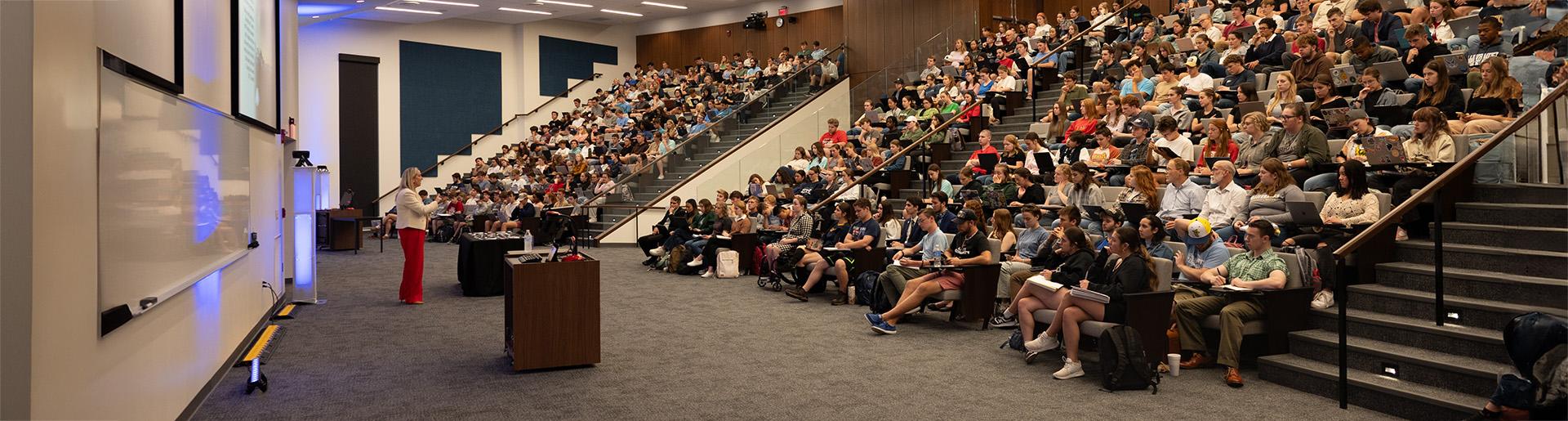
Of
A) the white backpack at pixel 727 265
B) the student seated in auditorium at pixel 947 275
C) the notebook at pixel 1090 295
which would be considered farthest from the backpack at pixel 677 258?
the notebook at pixel 1090 295

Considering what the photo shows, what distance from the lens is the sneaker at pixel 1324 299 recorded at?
5.70m

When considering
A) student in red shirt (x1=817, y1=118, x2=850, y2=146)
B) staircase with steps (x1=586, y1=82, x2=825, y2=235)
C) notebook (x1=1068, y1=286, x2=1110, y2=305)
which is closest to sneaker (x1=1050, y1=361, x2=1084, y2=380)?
notebook (x1=1068, y1=286, x2=1110, y2=305)

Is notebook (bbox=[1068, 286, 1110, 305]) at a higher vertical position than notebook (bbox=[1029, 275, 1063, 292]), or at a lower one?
lower

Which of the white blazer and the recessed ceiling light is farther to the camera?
the recessed ceiling light

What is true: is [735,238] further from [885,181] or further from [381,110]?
[381,110]

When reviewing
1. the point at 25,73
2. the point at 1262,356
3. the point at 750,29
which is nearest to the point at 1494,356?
the point at 1262,356

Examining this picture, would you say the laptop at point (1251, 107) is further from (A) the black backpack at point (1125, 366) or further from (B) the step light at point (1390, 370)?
(A) the black backpack at point (1125, 366)

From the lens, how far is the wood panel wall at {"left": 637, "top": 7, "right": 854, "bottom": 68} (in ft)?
76.9

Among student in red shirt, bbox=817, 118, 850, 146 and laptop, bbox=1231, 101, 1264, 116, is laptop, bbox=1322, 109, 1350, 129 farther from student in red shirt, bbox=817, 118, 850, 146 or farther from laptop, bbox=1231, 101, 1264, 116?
student in red shirt, bbox=817, 118, 850, 146

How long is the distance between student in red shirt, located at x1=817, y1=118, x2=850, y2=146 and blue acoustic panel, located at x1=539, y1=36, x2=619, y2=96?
A: 1011cm

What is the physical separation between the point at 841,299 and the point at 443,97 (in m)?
17.3

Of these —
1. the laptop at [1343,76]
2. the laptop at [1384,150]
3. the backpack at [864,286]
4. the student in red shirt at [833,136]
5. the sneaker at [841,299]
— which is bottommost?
the sneaker at [841,299]

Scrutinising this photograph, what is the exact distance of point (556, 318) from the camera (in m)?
5.84

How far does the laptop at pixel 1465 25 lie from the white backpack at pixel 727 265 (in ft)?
24.4
